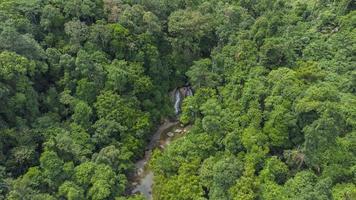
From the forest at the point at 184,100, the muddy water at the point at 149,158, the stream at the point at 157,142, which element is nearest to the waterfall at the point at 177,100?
the stream at the point at 157,142

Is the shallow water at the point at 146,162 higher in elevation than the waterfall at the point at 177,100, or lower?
lower

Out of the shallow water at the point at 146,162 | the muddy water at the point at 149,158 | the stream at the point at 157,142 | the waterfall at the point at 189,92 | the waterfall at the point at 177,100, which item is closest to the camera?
the shallow water at the point at 146,162

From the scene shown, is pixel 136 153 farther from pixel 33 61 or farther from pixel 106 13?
pixel 106 13

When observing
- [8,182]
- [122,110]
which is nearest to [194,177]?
[122,110]

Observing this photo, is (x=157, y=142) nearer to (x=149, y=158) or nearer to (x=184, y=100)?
(x=149, y=158)

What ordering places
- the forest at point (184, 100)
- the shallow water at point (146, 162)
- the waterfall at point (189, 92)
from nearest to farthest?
the forest at point (184, 100)
the shallow water at point (146, 162)
the waterfall at point (189, 92)

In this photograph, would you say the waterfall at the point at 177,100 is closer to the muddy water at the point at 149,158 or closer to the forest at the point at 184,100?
the forest at the point at 184,100

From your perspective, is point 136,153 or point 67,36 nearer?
point 136,153

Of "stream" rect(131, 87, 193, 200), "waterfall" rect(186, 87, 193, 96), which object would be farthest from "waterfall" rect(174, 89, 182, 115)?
"waterfall" rect(186, 87, 193, 96)
